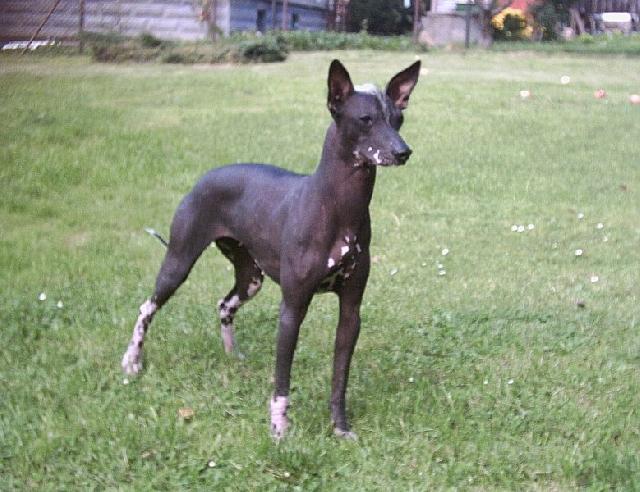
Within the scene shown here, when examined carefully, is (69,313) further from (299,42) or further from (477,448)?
(299,42)

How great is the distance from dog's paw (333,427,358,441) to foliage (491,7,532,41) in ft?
83.7

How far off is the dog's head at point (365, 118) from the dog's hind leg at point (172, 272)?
112cm

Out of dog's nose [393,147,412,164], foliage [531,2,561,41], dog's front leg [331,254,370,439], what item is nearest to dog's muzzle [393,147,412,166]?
dog's nose [393,147,412,164]

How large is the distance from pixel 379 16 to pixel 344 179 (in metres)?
25.9

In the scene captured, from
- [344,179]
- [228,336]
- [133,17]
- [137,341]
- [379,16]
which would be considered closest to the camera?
[344,179]

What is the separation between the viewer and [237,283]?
4699mm

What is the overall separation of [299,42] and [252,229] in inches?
660

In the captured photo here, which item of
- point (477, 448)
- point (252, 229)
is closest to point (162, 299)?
point (252, 229)

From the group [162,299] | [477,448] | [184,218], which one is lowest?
[477,448]

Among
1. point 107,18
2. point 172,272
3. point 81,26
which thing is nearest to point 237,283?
point 172,272

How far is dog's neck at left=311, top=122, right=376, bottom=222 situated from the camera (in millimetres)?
3596

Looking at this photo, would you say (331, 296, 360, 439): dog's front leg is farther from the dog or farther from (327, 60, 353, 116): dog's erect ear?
(327, 60, 353, 116): dog's erect ear

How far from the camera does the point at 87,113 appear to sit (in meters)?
10.6

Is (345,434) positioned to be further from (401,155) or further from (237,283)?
(401,155)
